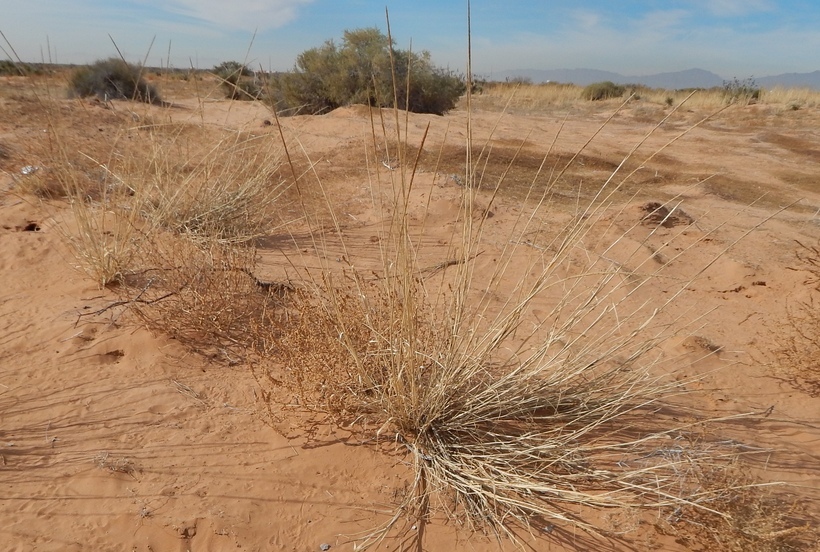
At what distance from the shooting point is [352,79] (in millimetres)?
12102

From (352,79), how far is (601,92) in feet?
47.9

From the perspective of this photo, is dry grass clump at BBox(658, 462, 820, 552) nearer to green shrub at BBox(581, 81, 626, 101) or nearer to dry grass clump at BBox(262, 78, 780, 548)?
Result: dry grass clump at BBox(262, 78, 780, 548)

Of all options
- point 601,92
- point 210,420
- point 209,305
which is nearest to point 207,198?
point 209,305

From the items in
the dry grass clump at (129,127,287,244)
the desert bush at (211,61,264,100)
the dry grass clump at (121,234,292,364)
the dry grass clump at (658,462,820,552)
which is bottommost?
the dry grass clump at (658,462,820,552)

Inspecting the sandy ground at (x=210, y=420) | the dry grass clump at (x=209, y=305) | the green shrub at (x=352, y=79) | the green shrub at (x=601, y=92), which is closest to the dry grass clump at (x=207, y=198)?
the sandy ground at (x=210, y=420)

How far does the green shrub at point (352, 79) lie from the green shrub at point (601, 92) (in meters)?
11.4

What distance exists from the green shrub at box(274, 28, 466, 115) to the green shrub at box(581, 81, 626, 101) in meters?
11.4

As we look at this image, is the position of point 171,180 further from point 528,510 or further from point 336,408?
point 528,510

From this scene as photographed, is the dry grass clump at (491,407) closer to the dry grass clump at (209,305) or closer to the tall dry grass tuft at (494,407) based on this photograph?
the tall dry grass tuft at (494,407)

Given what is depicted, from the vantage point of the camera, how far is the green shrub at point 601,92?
2231cm

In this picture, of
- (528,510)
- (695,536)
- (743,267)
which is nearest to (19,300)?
(528,510)

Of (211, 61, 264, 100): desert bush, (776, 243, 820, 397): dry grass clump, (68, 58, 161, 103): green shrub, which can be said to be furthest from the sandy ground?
(68, 58, 161, 103): green shrub

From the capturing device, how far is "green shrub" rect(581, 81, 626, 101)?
2231 centimetres

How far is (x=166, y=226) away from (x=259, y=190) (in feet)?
2.96
